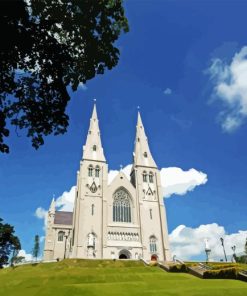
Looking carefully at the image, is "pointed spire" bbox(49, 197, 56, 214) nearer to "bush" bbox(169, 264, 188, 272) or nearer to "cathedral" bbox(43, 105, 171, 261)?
"cathedral" bbox(43, 105, 171, 261)

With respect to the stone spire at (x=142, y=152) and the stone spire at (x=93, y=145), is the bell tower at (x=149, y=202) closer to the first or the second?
the stone spire at (x=142, y=152)

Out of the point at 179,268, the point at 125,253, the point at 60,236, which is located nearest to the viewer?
the point at 179,268

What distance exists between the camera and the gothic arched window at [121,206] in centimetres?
5547

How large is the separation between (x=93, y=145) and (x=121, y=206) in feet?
50.0

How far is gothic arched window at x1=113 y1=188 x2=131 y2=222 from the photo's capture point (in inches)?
2184

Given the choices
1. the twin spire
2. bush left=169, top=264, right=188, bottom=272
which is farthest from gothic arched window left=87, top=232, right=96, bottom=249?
bush left=169, top=264, right=188, bottom=272

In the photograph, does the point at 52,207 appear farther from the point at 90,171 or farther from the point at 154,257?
the point at 154,257

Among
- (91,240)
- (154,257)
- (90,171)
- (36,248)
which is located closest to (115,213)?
(91,240)

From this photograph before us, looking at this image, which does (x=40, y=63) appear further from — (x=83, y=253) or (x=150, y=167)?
(x=150, y=167)

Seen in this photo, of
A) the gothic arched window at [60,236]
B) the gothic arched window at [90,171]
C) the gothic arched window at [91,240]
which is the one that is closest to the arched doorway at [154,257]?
the gothic arched window at [91,240]

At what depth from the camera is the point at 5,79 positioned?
9.14m

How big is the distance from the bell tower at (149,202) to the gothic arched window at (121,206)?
8.41 ft

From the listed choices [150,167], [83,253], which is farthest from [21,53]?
[150,167]

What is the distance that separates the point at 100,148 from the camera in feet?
204
